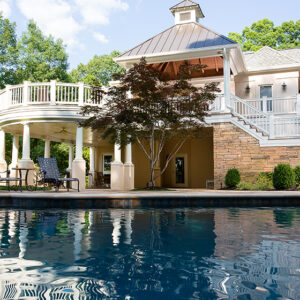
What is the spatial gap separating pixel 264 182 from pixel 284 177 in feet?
3.05

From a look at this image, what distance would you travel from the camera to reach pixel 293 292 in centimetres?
272

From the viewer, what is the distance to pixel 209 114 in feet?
44.6

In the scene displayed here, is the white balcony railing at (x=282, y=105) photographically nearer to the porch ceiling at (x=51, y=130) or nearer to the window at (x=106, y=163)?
the porch ceiling at (x=51, y=130)

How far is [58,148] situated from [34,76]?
642 centimetres

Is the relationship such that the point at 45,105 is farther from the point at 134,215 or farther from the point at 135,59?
the point at 134,215

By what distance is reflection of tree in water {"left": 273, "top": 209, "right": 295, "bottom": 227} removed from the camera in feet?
19.8

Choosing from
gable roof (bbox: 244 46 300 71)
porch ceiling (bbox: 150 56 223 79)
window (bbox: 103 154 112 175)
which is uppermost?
gable roof (bbox: 244 46 300 71)

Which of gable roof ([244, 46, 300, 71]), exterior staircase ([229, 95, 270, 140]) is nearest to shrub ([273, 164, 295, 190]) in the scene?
exterior staircase ([229, 95, 270, 140])

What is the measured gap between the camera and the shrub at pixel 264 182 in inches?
470

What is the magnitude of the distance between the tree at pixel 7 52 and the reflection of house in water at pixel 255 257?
25.0m

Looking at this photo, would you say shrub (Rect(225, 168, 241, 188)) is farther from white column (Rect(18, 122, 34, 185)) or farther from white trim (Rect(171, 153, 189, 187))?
white column (Rect(18, 122, 34, 185))

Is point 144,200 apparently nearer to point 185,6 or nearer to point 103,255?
point 103,255

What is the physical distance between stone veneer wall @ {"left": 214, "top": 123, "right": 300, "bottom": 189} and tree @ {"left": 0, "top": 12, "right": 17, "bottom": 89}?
64.1ft

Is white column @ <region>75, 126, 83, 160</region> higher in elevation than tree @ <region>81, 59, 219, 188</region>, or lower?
lower
